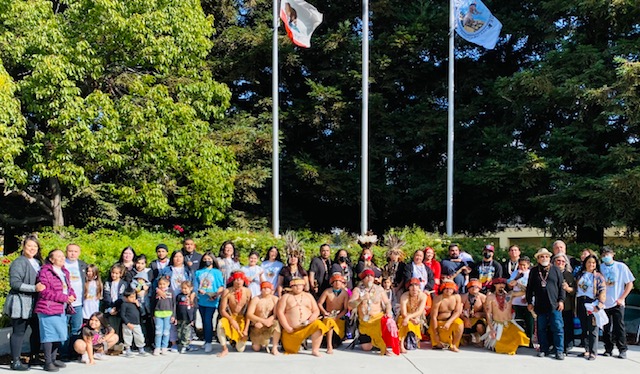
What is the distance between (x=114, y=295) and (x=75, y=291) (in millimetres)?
660

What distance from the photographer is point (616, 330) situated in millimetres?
8742

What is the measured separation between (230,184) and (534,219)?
8.40m

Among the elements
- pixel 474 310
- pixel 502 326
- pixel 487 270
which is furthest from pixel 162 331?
pixel 487 270

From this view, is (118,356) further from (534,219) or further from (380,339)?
(534,219)

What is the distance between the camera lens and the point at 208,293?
918 cm

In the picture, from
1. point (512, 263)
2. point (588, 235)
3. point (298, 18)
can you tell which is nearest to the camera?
point (512, 263)

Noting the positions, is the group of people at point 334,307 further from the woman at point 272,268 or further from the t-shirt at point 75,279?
the woman at point 272,268

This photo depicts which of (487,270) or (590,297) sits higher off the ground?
(487,270)

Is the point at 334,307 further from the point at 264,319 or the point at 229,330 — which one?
the point at 229,330

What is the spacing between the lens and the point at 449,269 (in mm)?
10094

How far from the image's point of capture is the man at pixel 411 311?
9016mm

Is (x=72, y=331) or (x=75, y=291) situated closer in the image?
(x=75, y=291)

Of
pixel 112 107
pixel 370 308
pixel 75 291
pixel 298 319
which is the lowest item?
pixel 298 319

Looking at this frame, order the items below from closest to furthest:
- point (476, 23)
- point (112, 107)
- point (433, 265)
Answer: point (433, 265), point (112, 107), point (476, 23)
